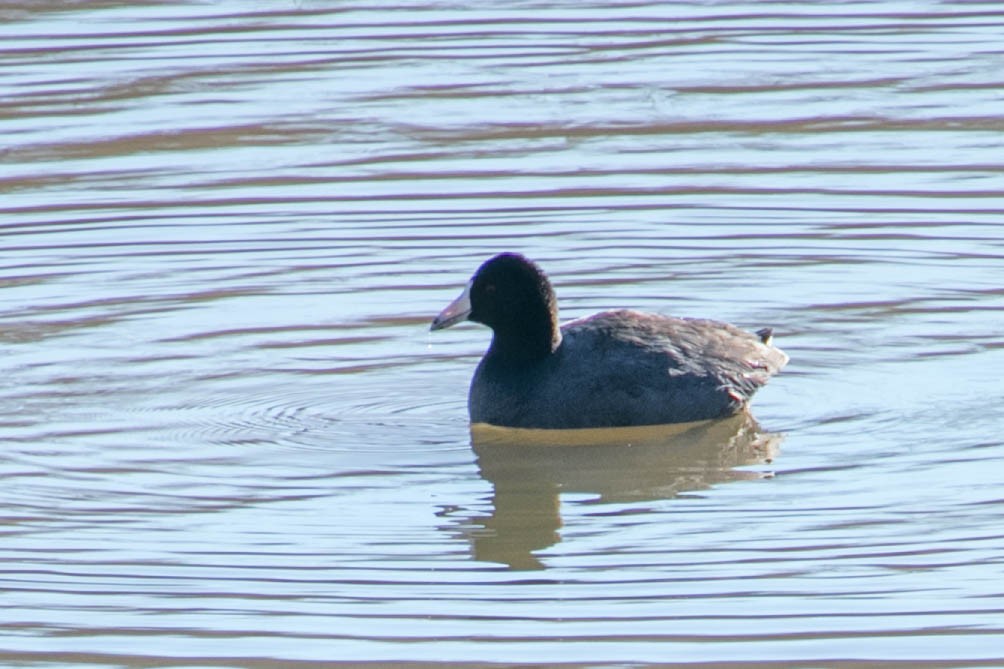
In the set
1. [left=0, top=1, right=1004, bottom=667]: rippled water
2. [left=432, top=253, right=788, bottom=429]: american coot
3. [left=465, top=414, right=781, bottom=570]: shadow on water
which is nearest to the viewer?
[left=0, top=1, right=1004, bottom=667]: rippled water

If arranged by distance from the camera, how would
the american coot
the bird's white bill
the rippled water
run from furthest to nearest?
the bird's white bill
the american coot
the rippled water

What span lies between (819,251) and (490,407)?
3103mm

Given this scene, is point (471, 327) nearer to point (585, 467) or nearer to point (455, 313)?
point (455, 313)

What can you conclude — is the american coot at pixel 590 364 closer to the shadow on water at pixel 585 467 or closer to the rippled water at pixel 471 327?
the shadow on water at pixel 585 467

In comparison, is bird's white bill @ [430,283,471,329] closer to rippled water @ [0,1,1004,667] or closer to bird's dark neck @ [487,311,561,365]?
bird's dark neck @ [487,311,561,365]

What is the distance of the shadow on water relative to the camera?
26.7ft

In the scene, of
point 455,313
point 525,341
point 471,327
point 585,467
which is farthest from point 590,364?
point 471,327

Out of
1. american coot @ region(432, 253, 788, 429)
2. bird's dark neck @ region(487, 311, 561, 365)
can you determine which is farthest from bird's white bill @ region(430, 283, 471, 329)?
bird's dark neck @ region(487, 311, 561, 365)

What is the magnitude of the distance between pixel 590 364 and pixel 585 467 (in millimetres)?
758

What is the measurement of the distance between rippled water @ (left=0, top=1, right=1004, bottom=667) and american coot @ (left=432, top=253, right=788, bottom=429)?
0.67ft

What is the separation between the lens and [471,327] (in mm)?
11852

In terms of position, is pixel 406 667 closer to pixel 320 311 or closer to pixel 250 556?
pixel 250 556

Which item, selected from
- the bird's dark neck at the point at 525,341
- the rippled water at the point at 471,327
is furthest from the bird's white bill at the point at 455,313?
the rippled water at the point at 471,327

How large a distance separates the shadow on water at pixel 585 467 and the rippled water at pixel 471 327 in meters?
0.03
